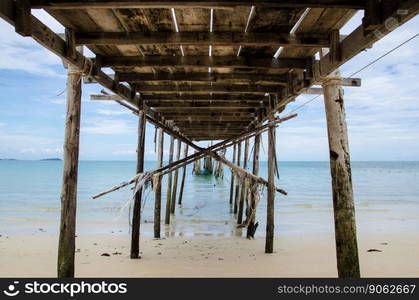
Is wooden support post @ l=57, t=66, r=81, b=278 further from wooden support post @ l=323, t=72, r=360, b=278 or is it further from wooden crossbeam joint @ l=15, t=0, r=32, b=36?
wooden support post @ l=323, t=72, r=360, b=278

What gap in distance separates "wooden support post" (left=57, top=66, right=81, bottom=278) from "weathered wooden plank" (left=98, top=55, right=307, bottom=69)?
0.59 metres

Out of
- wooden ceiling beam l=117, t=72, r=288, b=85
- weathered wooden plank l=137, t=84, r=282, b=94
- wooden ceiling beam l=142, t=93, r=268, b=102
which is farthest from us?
wooden ceiling beam l=142, t=93, r=268, b=102

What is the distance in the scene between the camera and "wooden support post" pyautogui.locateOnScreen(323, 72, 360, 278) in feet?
13.4

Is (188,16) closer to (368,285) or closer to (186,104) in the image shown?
(368,285)

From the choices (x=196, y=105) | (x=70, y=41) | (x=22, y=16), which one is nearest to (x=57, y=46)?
(x=70, y=41)

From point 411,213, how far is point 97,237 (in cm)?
1466

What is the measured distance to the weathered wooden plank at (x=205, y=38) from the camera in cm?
385

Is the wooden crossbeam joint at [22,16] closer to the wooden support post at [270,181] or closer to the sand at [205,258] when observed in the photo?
the sand at [205,258]

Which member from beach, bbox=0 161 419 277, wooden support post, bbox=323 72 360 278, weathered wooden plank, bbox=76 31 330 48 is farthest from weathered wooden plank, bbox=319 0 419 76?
beach, bbox=0 161 419 277

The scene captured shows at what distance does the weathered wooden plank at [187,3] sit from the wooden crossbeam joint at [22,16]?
8 centimetres

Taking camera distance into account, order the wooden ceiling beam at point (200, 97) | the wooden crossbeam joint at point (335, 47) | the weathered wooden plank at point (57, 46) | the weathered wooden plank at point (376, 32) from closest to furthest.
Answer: the weathered wooden plank at point (376, 32) → the weathered wooden plank at point (57, 46) → the wooden crossbeam joint at point (335, 47) → the wooden ceiling beam at point (200, 97)

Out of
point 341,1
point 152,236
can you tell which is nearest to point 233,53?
point 341,1

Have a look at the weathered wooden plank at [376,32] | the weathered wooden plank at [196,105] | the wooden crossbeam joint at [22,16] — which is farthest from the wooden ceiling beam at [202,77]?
the wooden crossbeam joint at [22,16]

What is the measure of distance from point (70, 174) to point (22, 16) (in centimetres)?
200
